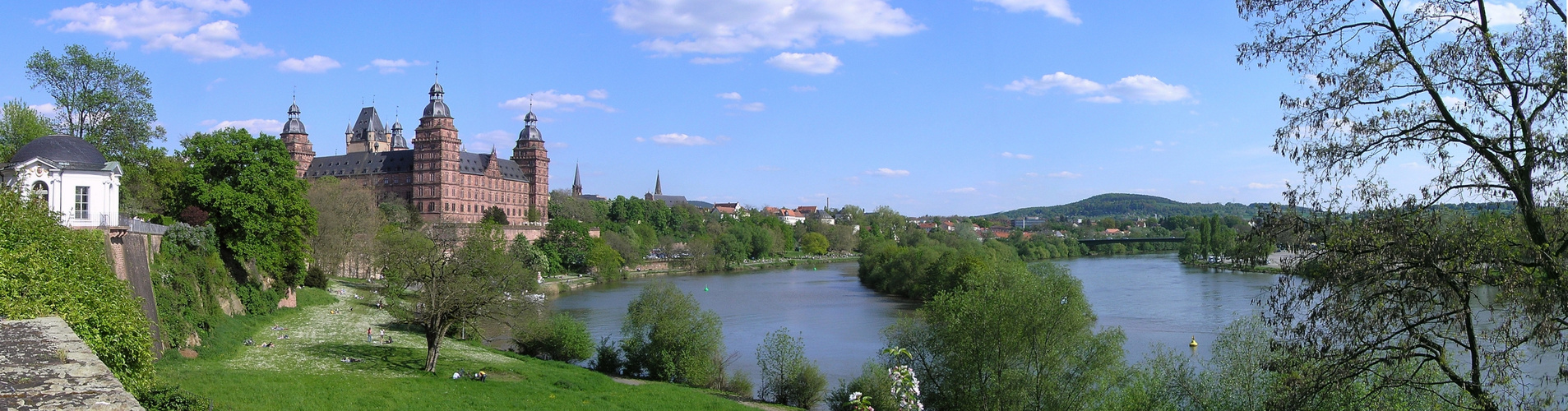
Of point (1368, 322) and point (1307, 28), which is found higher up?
point (1307, 28)

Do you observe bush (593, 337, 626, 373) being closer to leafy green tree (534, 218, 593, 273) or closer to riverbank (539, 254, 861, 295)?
riverbank (539, 254, 861, 295)

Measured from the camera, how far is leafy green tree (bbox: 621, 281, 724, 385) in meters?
24.4

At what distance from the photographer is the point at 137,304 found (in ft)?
43.2

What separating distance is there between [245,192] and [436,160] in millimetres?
45279

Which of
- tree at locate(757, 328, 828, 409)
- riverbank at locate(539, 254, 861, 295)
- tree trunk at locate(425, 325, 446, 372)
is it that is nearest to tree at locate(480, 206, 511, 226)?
riverbank at locate(539, 254, 861, 295)

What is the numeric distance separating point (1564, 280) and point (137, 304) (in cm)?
1556

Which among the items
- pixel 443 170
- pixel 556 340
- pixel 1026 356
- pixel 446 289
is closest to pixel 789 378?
Result: pixel 1026 356

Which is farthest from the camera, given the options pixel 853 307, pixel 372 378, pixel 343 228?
pixel 343 228

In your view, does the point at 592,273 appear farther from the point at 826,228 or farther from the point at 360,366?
the point at 826,228

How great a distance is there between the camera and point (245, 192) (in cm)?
2795

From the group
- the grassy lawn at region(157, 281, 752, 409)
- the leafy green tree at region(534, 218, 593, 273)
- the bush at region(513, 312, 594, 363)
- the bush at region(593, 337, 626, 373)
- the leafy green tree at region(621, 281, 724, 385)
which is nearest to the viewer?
the grassy lawn at region(157, 281, 752, 409)

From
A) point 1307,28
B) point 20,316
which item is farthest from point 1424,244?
point 20,316

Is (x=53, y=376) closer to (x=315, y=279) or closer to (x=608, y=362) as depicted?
(x=608, y=362)

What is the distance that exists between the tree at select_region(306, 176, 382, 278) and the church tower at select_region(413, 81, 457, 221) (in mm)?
21200
